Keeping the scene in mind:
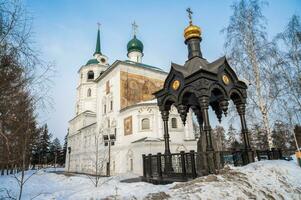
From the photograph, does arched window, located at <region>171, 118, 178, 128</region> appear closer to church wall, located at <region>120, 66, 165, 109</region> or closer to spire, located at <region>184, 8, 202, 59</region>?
church wall, located at <region>120, 66, 165, 109</region>

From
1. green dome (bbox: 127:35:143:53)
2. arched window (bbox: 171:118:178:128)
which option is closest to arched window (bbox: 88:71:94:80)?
green dome (bbox: 127:35:143:53)

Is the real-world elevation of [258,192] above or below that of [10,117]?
below

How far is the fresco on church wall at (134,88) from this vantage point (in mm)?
26366

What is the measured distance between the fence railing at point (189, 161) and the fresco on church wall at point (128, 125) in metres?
14.0

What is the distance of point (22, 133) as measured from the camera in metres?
6.06

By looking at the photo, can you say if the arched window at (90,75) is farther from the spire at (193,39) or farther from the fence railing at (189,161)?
the fence railing at (189,161)

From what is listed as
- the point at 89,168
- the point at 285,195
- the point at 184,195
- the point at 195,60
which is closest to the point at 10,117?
the point at 184,195

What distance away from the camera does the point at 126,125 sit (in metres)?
24.4

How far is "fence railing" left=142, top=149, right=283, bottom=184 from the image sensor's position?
7121mm

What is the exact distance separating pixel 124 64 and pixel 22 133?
22.3 metres

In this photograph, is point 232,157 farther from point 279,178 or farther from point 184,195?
point 184,195

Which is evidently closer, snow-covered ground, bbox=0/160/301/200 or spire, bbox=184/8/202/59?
snow-covered ground, bbox=0/160/301/200

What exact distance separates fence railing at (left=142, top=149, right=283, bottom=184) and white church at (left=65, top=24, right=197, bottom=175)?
20.8 ft

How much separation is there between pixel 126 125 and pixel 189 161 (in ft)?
55.1
